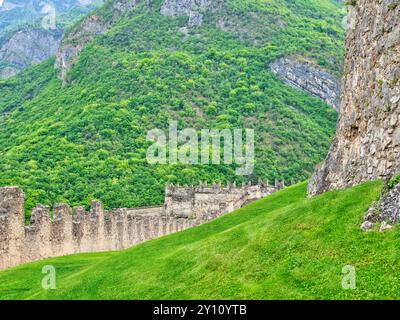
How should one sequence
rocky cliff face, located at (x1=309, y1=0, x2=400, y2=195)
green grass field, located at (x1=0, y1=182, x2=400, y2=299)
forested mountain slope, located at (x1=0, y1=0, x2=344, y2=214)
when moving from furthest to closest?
forested mountain slope, located at (x1=0, y1=0, x2=344, y2=214), rocky cliff face, located at (x1=309, y1=0, x2=400, y2=195), green grass field, located at (x1=0, y1=182, x2=400, y2=299)

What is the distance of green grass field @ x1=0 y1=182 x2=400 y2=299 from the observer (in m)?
17.2

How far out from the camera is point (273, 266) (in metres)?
19.4

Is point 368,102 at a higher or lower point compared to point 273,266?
higher

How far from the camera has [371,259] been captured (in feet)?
57.7

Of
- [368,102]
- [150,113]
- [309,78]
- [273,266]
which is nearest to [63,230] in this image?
[368,102]

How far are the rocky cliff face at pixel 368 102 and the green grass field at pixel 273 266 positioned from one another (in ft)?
7.61

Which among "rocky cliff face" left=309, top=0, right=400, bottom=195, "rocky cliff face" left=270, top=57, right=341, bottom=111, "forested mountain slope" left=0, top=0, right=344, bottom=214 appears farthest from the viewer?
"rocky cliff face" left=270, top=57, right=341, bottom=111

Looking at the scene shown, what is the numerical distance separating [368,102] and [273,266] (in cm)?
1072

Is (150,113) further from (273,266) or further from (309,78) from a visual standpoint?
(273,266)

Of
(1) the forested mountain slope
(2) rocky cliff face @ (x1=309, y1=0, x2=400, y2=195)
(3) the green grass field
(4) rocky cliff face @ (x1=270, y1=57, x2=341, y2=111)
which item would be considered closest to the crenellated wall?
(3) the green grass field

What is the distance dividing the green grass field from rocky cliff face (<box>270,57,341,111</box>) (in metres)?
147

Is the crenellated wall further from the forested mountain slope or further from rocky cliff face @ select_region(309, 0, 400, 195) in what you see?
the forested mountain slope

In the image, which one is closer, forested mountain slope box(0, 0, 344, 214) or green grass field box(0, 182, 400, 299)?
green grass field box(0, 182, 400, 299)
